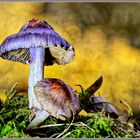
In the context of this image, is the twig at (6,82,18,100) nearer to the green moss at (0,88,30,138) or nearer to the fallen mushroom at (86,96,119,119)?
the green moss at (0,88,30,138)

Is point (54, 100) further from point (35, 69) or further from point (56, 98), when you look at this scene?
point (35, 69)

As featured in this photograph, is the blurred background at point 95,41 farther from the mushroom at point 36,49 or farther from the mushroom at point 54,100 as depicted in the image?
the mushroom at point 54,100

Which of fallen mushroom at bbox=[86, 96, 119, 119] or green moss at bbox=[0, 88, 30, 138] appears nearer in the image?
green moss at bbox=[0, 88, 30, 138]

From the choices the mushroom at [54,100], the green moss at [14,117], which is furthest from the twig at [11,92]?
the mushroom at [54,100]

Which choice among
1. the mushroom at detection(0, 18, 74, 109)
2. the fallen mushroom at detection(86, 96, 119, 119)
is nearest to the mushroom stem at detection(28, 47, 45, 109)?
the mushroom at detection(0, 18, 74, 109)

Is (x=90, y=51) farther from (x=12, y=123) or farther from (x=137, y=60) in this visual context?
(x=12, y=123)

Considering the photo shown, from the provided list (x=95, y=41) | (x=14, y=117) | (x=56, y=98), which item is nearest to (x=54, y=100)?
(x=56, y=98)
